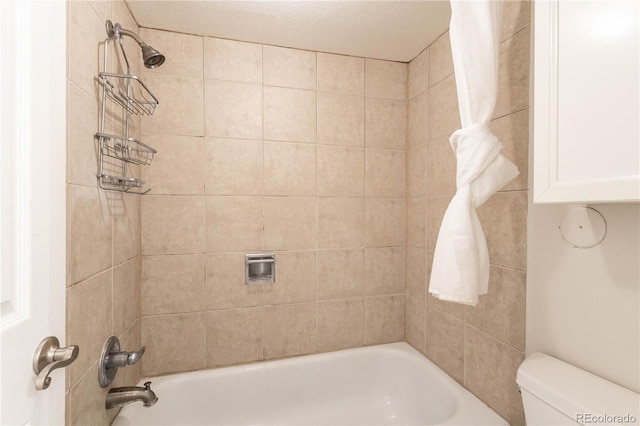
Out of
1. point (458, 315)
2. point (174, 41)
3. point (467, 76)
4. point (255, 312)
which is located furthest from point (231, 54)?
point (458, 315)

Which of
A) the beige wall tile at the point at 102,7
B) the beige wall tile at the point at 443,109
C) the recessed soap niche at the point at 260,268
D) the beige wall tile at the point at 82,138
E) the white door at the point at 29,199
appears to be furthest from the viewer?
the recessed soap niche at the point at 260,268

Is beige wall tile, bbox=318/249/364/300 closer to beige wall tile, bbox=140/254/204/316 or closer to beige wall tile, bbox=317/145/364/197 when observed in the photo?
beige wall tile, bbox=317/145/364/197

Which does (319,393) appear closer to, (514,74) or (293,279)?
(293,279)

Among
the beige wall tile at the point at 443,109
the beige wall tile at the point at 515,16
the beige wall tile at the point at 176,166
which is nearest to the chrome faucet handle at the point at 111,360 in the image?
the beige wall tile at the point at 176,166

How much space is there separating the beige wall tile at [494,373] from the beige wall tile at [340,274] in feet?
2.09

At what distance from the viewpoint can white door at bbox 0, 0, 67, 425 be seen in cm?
50

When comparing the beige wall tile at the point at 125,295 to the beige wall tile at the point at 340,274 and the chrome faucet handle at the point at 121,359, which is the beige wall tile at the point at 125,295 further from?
the beige wall tile at the point at 340,274

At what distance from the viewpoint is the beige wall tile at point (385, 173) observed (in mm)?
1738

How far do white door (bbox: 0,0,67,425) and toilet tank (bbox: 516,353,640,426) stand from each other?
122 cm

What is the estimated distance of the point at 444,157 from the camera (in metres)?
1.47

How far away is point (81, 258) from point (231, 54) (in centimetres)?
122

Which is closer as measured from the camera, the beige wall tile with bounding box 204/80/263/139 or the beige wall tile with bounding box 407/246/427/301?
the beige wall tile with bounding box 204/80/263/139

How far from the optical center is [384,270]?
177 cm

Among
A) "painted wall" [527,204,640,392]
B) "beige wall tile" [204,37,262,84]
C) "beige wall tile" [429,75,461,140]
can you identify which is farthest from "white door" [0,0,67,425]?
"beige wall tile" [429,75,461,140]
